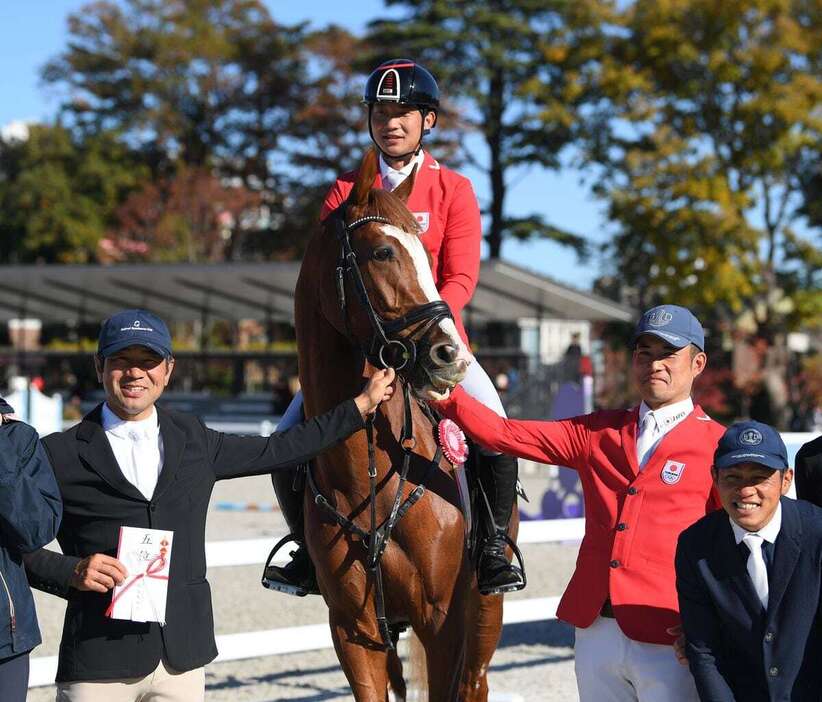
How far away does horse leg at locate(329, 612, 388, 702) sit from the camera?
4617mm

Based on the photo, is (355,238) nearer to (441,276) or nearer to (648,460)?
(441,276)

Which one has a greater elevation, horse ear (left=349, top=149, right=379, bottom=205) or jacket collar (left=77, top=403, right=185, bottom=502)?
horse ear (left=349, top=149, right=379, bottom=205)

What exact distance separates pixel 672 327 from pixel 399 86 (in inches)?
68.0

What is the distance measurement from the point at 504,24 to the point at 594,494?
1284 inches

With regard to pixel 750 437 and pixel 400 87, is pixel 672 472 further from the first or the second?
pixel 400 87

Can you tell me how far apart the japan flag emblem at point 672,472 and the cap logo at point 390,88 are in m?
2.00

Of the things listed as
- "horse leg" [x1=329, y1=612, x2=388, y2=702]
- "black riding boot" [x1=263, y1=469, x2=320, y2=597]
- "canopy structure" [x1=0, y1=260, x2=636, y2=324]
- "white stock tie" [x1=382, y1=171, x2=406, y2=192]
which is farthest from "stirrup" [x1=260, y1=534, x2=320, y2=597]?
"canopy structure" [x1=0, y1=260, x2=636, y2=324]

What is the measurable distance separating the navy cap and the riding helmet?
2.17m

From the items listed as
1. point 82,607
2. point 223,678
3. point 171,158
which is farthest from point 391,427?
point 171,158

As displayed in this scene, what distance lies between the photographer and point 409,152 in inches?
205

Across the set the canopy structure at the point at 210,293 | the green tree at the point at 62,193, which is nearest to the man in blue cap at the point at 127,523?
the canopy structure at the point at 210,293

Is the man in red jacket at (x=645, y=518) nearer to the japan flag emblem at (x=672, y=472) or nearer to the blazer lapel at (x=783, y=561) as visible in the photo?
the japan flag emblem at (x=672, y=472)

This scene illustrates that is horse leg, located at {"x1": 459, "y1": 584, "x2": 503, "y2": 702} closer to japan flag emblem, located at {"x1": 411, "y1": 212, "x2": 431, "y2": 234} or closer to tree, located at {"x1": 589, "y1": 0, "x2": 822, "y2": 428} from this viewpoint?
japan flag emblem, located at {"x1": 411, "y1": 212, "x2": 431, "y2": 234}

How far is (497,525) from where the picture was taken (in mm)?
5199
